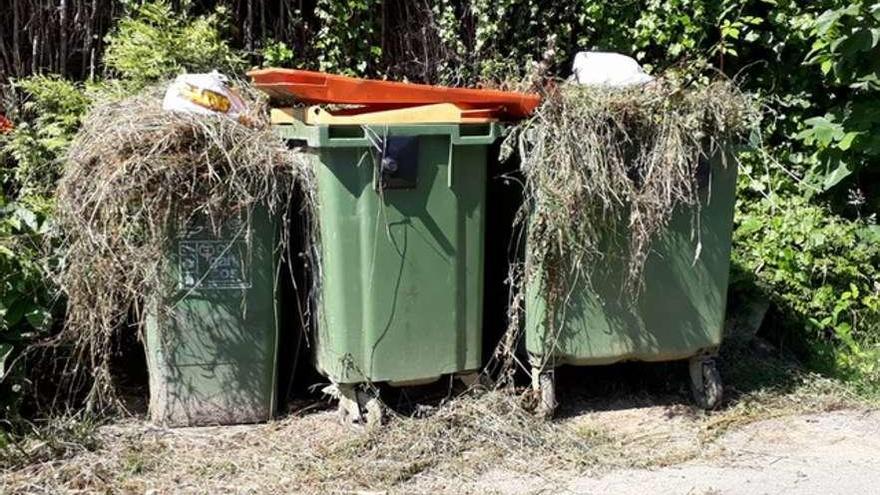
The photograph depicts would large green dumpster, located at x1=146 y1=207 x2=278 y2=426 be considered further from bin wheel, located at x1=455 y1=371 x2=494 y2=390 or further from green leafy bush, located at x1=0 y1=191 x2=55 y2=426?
bin wheel, located at x1=455 y1=371 x2=494 y2=390

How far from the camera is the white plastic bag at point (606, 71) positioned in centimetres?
469

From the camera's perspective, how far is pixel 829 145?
239 inches

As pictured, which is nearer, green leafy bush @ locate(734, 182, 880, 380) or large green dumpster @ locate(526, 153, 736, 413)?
large green dumpster @ locate(526, 153, 736, 413)

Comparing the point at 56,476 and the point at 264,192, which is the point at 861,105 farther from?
the point at 56,476

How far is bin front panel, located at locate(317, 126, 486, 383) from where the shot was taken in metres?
4.12

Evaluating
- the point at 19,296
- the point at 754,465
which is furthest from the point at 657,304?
the point at 19,296

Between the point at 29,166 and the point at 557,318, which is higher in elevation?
the point at 29,166

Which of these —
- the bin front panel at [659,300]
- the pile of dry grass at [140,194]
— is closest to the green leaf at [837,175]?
the bin front panel at [659,300]

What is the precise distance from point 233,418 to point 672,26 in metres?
3.88

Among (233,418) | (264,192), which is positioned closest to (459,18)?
(264,192)

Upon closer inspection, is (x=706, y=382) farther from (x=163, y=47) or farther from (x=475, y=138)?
(x=163, y=47)

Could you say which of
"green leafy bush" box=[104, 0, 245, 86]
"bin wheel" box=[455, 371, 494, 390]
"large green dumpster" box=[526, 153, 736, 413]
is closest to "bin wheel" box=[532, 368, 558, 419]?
"large green dumpster" box=[526, 153, 736, 413]

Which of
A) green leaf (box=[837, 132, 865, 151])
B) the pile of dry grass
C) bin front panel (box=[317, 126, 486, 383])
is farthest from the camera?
green leaf (box=[837, 132, 865, 151])

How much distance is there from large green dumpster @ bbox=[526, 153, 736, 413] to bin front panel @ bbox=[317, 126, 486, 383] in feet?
1.36
